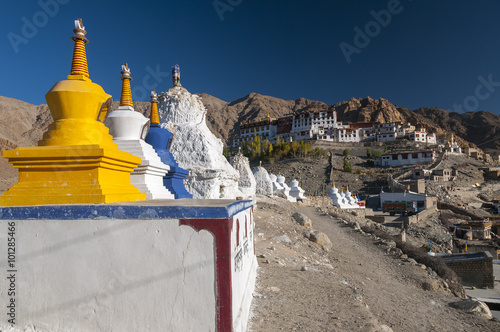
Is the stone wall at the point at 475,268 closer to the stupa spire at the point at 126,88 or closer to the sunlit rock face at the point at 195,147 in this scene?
the sunlit rock face at the point at 195,147

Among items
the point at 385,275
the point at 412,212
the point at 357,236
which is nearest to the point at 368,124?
the point at 412,212

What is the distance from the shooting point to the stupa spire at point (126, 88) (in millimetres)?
7098

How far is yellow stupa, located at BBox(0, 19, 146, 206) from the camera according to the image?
13.0ft

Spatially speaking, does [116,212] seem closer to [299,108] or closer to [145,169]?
[145,169]

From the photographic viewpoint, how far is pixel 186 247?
314 centimetres

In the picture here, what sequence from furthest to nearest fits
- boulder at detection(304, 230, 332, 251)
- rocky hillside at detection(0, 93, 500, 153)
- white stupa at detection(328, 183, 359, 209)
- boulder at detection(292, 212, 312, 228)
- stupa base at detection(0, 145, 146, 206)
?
rocky hillside at detection(0, 93, 500, 153), white stupa at detection(328, 183, 359, 209), boulder at detection(292, 212, 312, 228), boulder at detection(304, 230, 332, 251), stupa base at detection(0, 145, 146, 206)

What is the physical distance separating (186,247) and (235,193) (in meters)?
12.0

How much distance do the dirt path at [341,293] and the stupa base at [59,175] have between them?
265 centimetres

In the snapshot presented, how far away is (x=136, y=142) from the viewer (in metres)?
6.68

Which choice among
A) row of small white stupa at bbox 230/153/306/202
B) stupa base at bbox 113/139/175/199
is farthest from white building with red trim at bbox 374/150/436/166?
stupa base at bbox 113/139/175/199

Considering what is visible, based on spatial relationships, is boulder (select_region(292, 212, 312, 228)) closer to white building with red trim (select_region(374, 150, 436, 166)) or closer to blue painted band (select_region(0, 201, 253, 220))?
blue painted band (select_region(0, 201, 253, 220))

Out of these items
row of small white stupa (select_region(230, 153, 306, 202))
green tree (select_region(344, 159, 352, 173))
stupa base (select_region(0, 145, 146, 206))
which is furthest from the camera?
green tree (select_region(344, 159, 352, 173))

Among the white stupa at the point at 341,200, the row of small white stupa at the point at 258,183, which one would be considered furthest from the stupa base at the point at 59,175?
the white stupa at the point at 341,200

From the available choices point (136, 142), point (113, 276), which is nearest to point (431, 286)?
point (136, 142)
